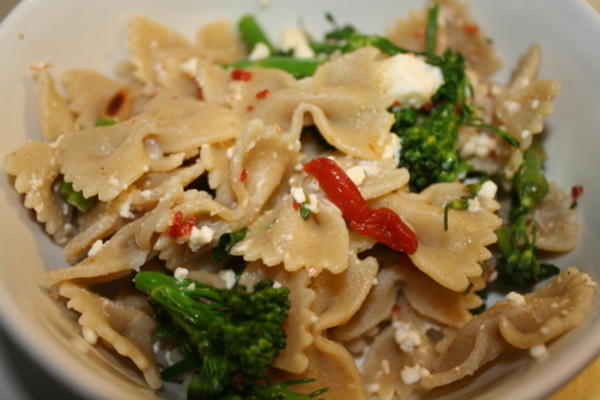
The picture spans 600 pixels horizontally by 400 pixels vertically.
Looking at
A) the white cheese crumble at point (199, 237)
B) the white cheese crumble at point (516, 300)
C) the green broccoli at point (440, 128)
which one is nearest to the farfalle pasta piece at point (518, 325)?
the white cheese crumble at point (516, 300)

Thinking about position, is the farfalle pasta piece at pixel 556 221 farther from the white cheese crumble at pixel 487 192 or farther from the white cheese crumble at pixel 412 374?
the white cheese crumble at pixel 412 374

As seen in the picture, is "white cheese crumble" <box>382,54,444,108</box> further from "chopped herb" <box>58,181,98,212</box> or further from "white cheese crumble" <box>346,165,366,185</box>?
"chopped herb" <box>58,181,98,212</box>

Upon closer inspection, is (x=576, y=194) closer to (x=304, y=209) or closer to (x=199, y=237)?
(x=304, y=209)

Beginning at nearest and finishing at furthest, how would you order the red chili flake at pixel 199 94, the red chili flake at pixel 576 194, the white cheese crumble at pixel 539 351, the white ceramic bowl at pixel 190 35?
the white ceramic bowl at pixel 190 35 < the white cheese crumble at pixel 539 351 < the red chili flake at pixel 576 194 < the red chili flake at pixel 199 94

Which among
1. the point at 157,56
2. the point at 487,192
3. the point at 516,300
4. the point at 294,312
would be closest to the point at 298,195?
the point at 294,312

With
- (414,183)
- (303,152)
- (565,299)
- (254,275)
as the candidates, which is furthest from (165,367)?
(565,299)

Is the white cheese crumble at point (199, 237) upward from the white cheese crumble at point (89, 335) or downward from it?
upward

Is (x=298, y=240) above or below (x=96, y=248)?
above
